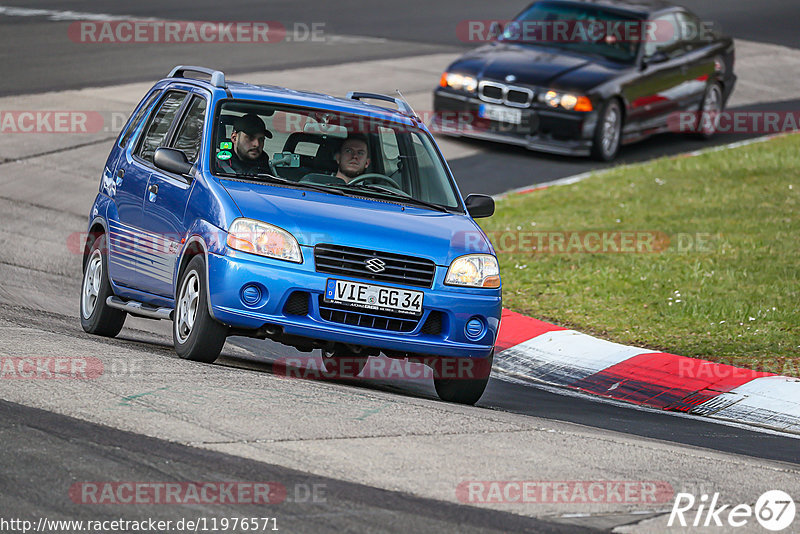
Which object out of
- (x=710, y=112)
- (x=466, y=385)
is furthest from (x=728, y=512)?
(x=710, y=112)

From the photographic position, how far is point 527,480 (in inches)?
230

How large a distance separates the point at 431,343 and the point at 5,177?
27.3ft

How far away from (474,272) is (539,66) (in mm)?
9840

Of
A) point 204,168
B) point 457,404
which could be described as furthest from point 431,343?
point 204,168

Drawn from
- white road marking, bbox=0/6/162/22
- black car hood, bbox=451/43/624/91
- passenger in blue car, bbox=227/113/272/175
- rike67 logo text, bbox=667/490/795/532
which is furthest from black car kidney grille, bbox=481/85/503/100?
rike67 logo text, bbox=667/490/795/532

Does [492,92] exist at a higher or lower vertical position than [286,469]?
lower

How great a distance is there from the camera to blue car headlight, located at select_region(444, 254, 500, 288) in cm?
777

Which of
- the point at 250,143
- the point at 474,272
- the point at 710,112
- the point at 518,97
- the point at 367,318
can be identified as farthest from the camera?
the point at 710,112

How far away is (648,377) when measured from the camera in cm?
956

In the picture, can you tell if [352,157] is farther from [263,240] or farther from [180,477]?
[180,477]

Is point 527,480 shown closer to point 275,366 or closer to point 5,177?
point 275,366

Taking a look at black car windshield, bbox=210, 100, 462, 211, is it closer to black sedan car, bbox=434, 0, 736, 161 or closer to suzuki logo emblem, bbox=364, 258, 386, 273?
suzuki logo emblem, bbox=364, 258, 386, 273

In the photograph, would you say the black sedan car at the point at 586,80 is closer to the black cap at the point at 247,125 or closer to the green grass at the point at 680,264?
the green grass at the point at 680,264

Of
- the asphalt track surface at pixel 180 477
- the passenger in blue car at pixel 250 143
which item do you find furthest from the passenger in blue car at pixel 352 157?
the asphalt track surface at pixel 180 477
